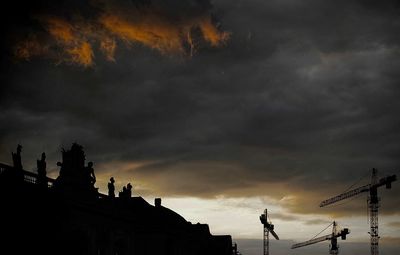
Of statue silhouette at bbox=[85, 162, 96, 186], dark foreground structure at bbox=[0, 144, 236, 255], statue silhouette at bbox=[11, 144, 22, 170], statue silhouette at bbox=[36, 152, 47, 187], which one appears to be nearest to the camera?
dark foreground structure at bbox=[0, 144, 236, 255]

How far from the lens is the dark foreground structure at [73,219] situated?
2595 cm

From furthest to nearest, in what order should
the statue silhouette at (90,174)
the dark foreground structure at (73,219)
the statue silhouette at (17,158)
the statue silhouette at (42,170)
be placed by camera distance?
the statue silhouette at (90,174) → the statue silhouette at (42,170) → the statue silhouette at (17,158) → the dark foreground structure at (73,219)

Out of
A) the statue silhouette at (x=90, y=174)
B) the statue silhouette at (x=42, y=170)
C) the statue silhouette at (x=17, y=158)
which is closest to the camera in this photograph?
the statue silhouette at (x=17, y=158)

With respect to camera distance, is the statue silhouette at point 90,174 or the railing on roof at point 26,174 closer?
the railing on roof at point 26,174

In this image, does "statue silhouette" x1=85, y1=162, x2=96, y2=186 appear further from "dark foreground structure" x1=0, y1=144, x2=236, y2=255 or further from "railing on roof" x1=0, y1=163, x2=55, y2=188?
"railing on roof" x1=0, y1=163, x2=55, y2=188

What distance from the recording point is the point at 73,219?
33.6 m

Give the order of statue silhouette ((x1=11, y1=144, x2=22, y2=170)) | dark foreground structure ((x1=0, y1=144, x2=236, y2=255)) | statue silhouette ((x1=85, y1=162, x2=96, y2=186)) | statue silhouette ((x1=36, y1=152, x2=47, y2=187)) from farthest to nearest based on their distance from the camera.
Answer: statue silhouette ((x1=85, y1=162, x2=96, y2=186)) → statue silhouette ((x1=36, y1=152, x2=47, y2=187)) → statue silhouette ((x1=11, y1=144, x2=22, y2=170)) → dark foreground structure ((x1=0, y1=144, x2=236, y2=255))

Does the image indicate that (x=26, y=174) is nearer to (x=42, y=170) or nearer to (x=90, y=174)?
(x=42, y=170)

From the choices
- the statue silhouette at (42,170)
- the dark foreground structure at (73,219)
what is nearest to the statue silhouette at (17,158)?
the dark foreground structure at (73,219)

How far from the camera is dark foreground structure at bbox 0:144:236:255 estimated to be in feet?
85.1

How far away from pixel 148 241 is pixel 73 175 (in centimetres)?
1530

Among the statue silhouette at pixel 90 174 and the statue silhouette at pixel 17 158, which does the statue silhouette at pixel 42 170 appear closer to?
the statue silhouette at pixel 17 158

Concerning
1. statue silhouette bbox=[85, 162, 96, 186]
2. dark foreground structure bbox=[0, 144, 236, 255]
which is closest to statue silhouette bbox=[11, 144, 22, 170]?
dark foreground structure bbox=[0, 144, 236, 255]

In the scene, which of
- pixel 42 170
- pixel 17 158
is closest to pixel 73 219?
pixel 42 170
